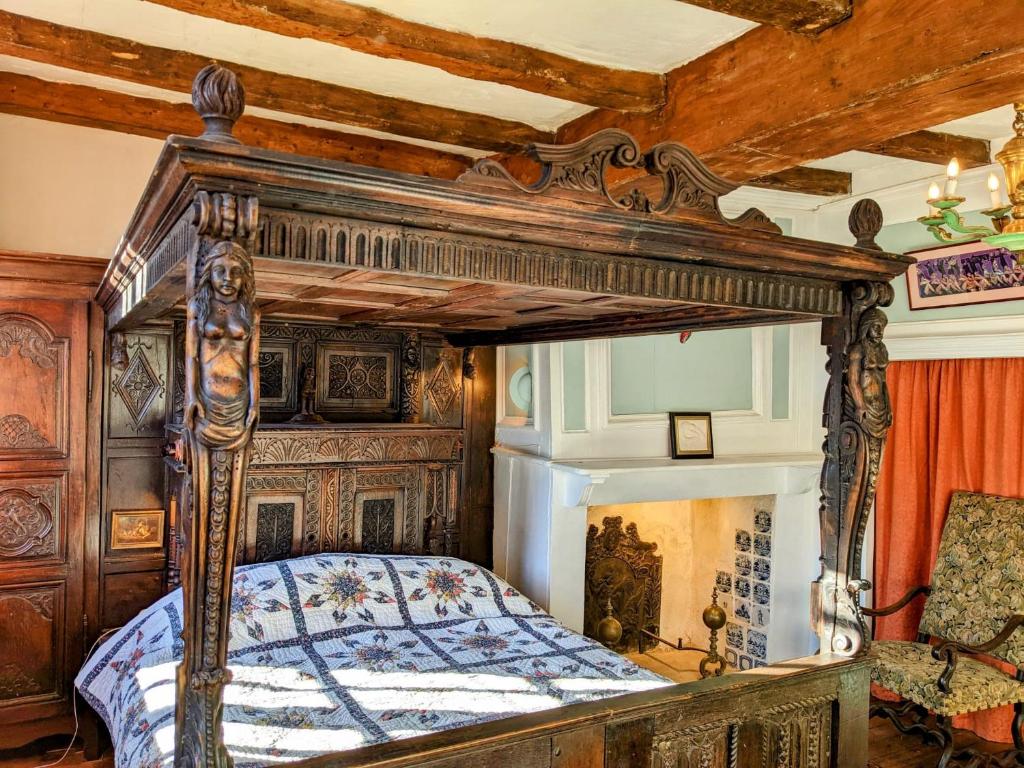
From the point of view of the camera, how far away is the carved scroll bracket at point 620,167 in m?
1.41

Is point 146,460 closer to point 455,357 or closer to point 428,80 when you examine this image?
point 455,357

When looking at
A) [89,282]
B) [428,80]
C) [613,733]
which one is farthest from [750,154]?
[89,282]

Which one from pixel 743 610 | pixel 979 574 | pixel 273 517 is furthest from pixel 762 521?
pixel 273 517

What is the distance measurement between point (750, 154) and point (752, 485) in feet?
7.59

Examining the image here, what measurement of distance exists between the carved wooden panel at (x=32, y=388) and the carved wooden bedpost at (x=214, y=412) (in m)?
2.46

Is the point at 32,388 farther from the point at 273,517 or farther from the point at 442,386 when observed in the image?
the point at 442,386

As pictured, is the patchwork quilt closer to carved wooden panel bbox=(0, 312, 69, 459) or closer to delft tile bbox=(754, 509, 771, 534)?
carved wooden panel bbox=(0, 312, 69, 459)

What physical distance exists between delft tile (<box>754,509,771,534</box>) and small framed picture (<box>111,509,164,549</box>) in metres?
3.23

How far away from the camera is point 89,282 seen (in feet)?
10.6

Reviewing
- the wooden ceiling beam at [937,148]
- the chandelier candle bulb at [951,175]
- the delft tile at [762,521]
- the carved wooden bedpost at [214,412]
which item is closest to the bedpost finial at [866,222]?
the chandelier candle bulb at [951,175]

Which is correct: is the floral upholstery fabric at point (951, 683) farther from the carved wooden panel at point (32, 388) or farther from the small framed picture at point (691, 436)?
the carved wooden panel at point (32, 388)

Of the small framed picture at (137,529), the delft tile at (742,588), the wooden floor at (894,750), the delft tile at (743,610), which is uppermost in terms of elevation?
the small framed picture at (137,529)

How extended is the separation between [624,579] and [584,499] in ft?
3.54

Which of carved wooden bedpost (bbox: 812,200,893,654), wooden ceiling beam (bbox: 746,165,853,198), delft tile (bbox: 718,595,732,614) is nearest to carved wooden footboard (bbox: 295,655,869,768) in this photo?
carved wooden bedpost (bbox: 812,200,893,654)
